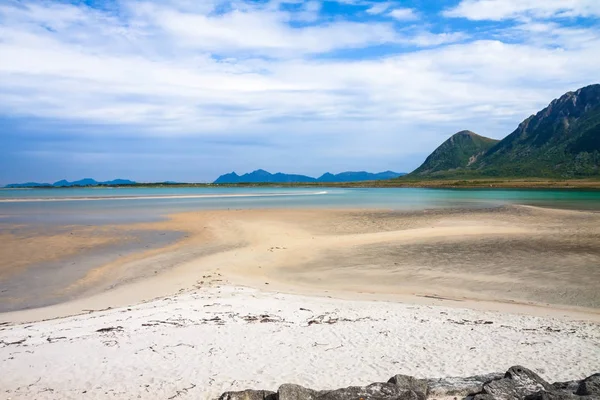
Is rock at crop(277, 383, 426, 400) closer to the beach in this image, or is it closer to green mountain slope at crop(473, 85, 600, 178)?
the beach

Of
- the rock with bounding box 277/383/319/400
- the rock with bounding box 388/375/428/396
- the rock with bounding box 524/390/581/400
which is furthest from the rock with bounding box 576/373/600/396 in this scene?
the rock with bounding box 277/383/319/400

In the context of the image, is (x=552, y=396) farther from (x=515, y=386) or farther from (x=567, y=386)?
(x=567, y=386)

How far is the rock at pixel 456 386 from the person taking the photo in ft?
20.5

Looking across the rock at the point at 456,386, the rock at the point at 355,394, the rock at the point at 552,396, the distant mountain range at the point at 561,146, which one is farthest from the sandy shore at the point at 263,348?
the distant mountain range at the point at 561,146

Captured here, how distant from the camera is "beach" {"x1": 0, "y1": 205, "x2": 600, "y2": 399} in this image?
7.20 metres

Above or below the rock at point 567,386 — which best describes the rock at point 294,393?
above

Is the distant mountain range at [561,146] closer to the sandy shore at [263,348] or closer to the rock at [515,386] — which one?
the sandy shore at [263,348]

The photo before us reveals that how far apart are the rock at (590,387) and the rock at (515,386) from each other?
13.4 inches

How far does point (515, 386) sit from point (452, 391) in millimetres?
852

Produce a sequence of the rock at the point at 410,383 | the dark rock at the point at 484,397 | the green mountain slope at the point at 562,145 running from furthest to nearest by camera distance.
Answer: the green mountain slope at the point at 562,145 → the rock at the point at 410,383 → the dark rock at the point at 484,397

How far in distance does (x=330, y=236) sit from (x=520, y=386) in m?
18.5

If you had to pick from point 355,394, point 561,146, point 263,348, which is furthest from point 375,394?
point 561,146

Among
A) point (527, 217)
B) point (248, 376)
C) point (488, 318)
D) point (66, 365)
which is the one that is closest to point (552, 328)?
point (488, 318)

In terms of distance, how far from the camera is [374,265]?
17.0m
